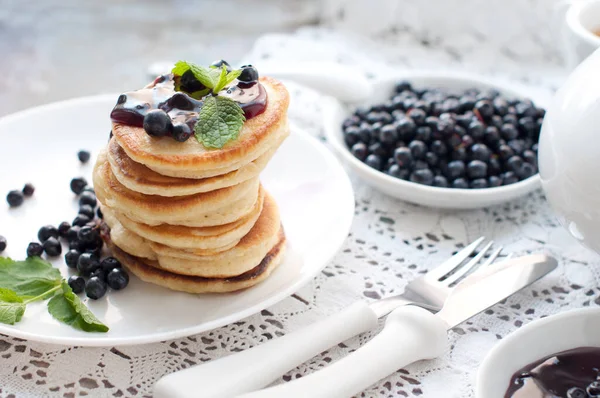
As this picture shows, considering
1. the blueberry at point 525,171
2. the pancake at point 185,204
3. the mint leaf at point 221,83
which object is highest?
the mint leaf at point 221,83

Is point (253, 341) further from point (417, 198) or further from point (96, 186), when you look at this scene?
point (417, 198)

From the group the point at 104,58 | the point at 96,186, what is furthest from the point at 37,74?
the point at 96,186

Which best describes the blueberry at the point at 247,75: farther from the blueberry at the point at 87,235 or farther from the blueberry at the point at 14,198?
the blueberry at the point at 14,198

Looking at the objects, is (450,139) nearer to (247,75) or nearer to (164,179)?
(247,75)

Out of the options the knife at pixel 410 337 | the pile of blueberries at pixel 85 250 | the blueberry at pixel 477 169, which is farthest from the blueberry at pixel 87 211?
the blueberry at pixel 477 169

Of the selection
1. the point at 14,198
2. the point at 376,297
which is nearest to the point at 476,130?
the point at 376,297

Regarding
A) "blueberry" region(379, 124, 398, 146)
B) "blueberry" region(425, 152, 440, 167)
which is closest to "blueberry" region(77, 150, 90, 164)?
"blueberry" region(379, 124, 398, 146)

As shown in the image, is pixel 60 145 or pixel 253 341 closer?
pixel 253 341
